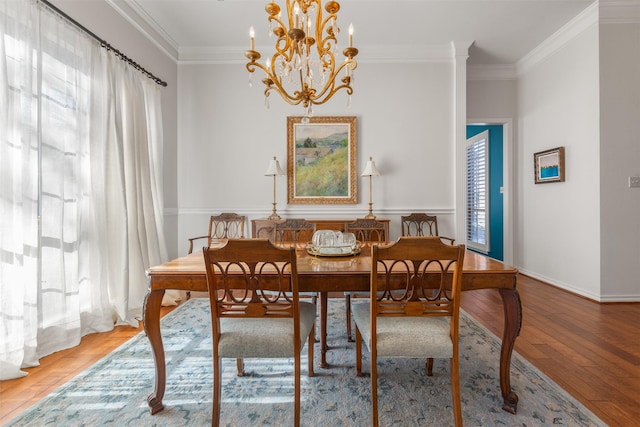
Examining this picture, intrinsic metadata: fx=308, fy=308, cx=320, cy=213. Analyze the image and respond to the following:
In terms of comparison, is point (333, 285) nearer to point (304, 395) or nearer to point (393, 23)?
point (304, 395)

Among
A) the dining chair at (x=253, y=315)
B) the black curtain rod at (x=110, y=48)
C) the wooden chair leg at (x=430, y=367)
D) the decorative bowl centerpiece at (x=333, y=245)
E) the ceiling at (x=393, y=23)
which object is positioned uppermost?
the ceiling at (x=393, y=23)

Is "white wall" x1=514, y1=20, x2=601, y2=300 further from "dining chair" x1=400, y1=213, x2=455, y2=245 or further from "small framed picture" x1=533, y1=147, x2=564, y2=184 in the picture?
"dining chair" x1=400, y1=213, x2=455, y2=245

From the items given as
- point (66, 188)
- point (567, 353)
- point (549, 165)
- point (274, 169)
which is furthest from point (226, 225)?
point (549, 165)

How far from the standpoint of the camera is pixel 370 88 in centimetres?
A: 422

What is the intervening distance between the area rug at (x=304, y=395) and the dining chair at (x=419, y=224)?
6.45ft

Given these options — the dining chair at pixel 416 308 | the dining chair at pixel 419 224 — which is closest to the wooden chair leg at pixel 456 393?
the dining chair at pixel 416 308

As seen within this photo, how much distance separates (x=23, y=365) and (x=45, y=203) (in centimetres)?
109

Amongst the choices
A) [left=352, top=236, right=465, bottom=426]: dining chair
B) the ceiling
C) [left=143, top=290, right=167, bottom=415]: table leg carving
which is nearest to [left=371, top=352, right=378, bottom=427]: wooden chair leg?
[left=352, top=236, right=465, bottom=426]: dining chair

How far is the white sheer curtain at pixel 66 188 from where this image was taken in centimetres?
194

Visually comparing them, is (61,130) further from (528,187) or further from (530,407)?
(528,187)

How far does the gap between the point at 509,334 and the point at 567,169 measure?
127 inches

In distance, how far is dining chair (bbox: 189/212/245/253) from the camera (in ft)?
13.4

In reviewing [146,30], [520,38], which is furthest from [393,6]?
[146,30]

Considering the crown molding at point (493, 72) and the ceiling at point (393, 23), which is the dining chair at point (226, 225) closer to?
the ceiling at point (393, 23)
